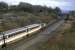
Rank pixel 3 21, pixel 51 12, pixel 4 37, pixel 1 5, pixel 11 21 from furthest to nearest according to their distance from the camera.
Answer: pixel 51 12 < pixel 1 5 < pixel 11 21 < pixel 3 21 < pixel 4 37

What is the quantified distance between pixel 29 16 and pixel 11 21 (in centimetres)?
366

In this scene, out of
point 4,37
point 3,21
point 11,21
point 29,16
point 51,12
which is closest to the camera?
point 4,37

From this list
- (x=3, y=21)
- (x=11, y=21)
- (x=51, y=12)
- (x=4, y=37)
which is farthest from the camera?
(x=51, y=12)

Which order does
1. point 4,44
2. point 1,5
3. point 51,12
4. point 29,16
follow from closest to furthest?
point 4,44 → point 1,5 → point 29,16 → point 51,12

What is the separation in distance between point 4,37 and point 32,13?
23.9ft

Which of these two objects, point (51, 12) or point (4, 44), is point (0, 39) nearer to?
point (4, 44)

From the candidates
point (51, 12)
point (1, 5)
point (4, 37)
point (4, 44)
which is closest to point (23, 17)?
point (1, 5)

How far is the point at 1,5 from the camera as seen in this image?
16906mm

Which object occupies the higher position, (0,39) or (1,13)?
(1,13)

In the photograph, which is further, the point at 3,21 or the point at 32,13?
the point at 32,13

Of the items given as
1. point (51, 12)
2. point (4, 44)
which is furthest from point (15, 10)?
point (51, 12)

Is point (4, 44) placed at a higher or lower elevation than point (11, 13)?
lower

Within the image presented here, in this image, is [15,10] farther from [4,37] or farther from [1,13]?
[4,37]

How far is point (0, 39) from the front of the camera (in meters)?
12.6
